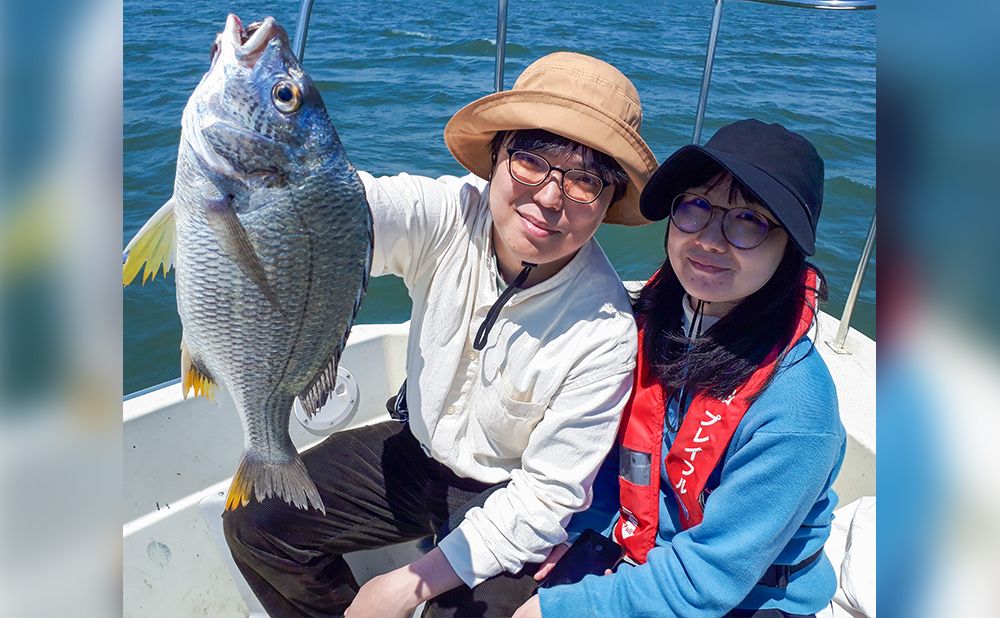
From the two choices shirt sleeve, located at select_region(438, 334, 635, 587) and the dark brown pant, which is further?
the dark brown pant

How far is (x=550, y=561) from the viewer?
222cm

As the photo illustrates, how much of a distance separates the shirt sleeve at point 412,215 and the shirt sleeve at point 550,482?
1.79 feet

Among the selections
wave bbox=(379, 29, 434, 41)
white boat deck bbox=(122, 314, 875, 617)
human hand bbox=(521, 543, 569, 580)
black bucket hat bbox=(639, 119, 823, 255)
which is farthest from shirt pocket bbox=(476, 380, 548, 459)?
wave bbox=(379, 29, 434, 41)

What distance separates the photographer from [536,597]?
2.02 meters

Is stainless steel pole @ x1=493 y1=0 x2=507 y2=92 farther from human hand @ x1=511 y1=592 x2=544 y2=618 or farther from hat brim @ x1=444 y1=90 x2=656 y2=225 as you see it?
human hand @ x1=511 y1=592 x2=544 y2=618

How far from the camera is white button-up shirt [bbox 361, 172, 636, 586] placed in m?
2.04

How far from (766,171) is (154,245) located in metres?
1.32

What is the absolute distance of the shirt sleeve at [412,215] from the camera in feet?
6.43

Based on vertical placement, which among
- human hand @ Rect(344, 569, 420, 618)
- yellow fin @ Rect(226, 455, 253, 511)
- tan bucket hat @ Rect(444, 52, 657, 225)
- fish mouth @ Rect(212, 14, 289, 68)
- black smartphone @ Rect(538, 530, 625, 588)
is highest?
fish mouth @ Rect(212, 14, 289, 68)

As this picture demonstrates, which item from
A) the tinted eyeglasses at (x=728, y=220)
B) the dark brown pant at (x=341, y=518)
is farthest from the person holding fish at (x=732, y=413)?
the dark brown pant at (x=341, y=518)

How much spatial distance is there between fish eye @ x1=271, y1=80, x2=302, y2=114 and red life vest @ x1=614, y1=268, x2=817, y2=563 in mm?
1214
